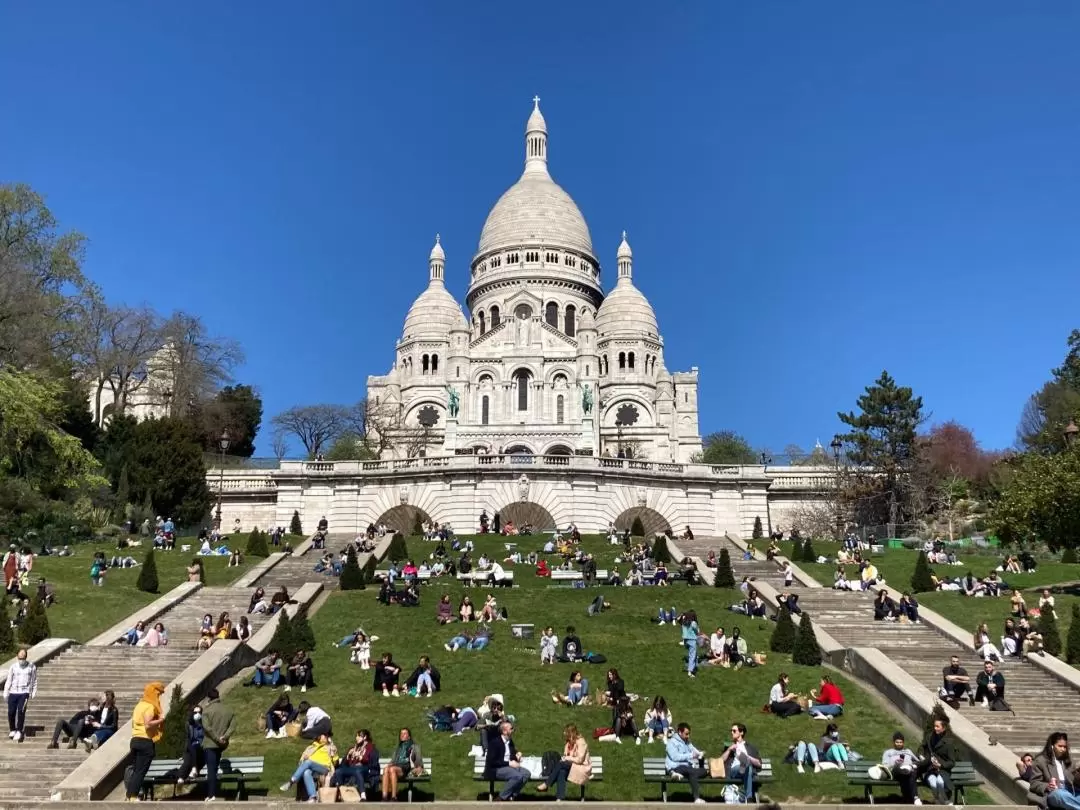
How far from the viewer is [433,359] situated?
9312 centimetres

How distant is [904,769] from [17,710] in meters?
13.5

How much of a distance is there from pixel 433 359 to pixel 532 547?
181 ft

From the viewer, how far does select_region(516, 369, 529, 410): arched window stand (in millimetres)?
81312

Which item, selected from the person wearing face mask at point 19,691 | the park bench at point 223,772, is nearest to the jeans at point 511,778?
the park bench at point 223,772

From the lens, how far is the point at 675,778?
14.4 metres

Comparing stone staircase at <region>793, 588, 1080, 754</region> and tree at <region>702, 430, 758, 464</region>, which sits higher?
tree at <region>702, 430, 758, 464</region>

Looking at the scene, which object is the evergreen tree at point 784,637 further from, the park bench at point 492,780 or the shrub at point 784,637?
the park bench at point 492,780

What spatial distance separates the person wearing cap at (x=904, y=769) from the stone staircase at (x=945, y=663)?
13.0 feet

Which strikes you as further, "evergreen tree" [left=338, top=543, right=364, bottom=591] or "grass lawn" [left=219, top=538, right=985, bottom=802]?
"evergreen tree" [left=338, top=543, right=364, bottom=591]

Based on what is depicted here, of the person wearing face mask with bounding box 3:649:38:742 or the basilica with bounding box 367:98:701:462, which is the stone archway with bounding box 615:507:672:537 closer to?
the basilica with bounding box 367:98:701:462

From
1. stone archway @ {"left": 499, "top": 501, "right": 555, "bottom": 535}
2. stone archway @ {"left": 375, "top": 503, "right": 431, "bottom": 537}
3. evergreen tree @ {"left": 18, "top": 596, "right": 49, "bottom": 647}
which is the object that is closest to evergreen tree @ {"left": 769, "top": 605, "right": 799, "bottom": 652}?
evergreen tree @ {"left": 18, "top": 596, "right": 49, "bottom": 647}

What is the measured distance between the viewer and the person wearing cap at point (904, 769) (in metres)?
14.6

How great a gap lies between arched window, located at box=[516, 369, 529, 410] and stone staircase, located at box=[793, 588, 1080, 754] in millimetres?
51636

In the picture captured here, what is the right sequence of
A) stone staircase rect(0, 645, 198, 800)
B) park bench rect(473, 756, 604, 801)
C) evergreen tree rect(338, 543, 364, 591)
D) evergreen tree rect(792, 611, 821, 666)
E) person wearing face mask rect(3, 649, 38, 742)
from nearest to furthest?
park bench rect(473, 756, 604, 801), stone staircase rect(0, 645, 198, 800), person wearing face mask rect(3, 649, 38, 742), evergreen tree rect(792, 611, 821, 666), evergreen tree rect(338, 543, 364, 591)
